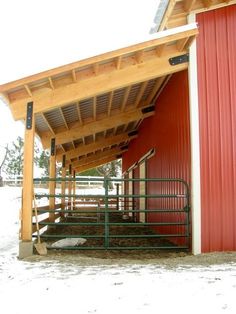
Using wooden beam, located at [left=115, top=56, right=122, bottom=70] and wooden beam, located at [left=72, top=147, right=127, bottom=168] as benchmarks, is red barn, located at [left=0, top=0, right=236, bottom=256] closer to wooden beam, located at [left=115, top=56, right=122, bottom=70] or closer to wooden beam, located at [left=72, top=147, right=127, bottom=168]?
wooden beam, located at [left=115, top=56, right=122, bottom=70]

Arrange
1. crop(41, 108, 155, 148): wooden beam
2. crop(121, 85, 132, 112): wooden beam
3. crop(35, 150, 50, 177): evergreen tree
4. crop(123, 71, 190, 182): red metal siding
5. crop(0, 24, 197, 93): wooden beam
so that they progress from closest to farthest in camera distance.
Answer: crop(0, 24, 197, 93): wooden beam
crop(123, 71, 190, 182): red metal siding
crop(121, 85, 132, 112): wooden beam
crop(41, 108, 155, 148): wooden beam
crop(35, 150, 50, 177): evergreen tree

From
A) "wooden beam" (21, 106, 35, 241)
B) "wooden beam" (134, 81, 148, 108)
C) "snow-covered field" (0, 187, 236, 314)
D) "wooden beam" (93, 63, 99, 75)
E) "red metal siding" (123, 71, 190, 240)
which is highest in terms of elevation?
"wooden beam" (134, 81, 148, 108)

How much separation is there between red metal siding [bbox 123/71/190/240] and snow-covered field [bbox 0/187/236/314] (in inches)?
86.1

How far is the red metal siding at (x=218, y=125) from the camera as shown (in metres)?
6.94

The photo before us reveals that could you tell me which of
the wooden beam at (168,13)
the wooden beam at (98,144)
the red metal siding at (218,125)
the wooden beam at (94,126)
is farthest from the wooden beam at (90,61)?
the wooden beam at (98,144)

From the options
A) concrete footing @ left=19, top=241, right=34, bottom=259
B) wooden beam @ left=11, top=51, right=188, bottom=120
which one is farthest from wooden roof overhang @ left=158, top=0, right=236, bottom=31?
concrete footing @ left=19, top=241, right=34, bottom=259

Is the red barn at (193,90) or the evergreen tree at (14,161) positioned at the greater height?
the evergreen tree at (14,161)

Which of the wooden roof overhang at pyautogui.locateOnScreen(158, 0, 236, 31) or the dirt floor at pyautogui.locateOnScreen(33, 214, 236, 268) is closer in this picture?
the dirt floor at pyautogui.locateOnScreen(33, 214, 236, 268)

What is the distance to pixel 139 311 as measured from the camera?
379 cm

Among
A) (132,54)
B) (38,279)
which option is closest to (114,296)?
(38,279)

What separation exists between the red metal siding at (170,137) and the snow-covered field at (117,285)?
86.1 inches

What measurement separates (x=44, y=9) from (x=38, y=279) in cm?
5916

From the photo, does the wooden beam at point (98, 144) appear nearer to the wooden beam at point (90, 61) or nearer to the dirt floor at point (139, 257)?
the dirt floor at point (139, 257)

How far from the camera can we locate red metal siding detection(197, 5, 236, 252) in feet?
22.8
